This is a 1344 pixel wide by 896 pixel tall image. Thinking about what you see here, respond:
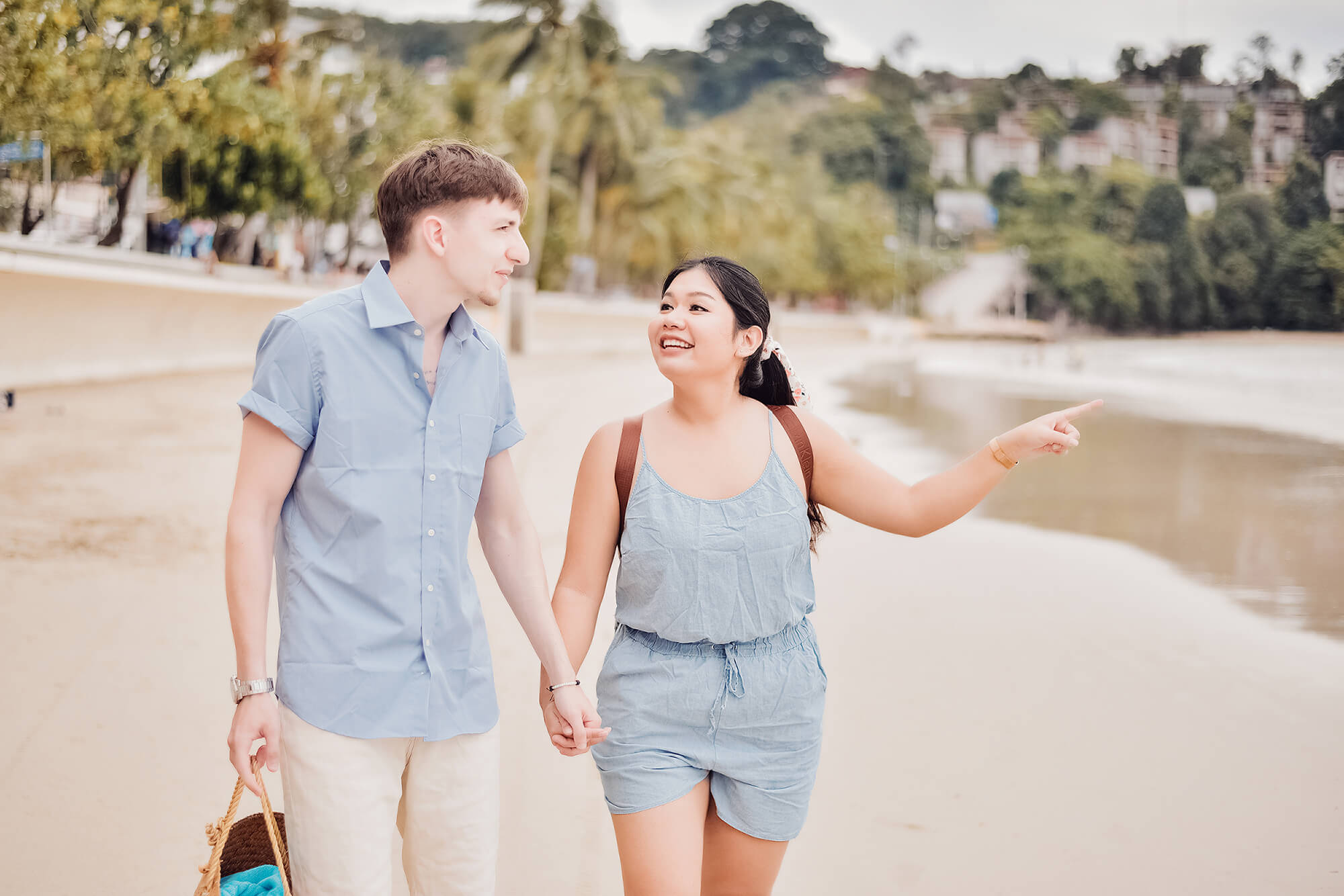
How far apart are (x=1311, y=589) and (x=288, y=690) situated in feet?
26.0

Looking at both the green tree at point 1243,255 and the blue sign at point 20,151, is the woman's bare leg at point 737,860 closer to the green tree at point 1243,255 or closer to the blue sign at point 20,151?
the blue sign at point 20,151

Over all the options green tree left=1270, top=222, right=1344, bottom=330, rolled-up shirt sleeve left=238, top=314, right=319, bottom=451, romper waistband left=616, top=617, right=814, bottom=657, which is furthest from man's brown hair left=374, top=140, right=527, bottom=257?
green tree left=1270, top=222, right=1344, bottom=330

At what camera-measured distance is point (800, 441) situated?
279 centimetres

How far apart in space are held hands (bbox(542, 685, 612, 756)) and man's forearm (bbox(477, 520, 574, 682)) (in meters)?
0.04

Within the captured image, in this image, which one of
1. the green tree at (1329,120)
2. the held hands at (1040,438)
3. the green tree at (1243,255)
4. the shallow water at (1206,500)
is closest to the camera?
the held hands at (1040,438)

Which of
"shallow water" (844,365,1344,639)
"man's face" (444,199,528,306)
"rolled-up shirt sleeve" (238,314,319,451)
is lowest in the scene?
"shallow water" (844,365,1344,639)

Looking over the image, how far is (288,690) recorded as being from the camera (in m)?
2.13

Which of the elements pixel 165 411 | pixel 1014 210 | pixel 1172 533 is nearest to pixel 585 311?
pixel 165 411

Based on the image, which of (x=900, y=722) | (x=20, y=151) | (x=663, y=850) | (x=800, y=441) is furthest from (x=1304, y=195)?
(x=663, y=850)

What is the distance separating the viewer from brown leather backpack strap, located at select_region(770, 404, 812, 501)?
2.79 metres

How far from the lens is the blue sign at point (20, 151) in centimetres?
1502

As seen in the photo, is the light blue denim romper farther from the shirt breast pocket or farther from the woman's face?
the shirt breast pocket

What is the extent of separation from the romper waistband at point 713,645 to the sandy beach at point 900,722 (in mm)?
1319

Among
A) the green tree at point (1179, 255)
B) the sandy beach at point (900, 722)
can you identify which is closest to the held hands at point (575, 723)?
the sandy beach at point (900, 722)
